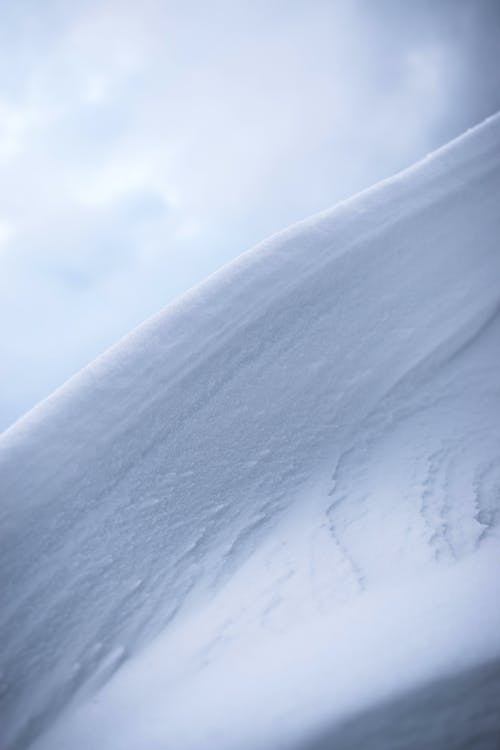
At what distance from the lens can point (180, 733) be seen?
680mm

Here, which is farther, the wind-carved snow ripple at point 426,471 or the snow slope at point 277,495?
the wind-carved snow ripple at point 426,471

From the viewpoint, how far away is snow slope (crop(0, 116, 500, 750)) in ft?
2.34

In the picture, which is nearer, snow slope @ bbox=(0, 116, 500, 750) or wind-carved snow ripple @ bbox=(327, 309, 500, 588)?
snow slope @ bbox=(0, 116, 500, 750)

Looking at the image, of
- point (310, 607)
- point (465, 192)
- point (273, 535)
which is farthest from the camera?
point (465, 192)

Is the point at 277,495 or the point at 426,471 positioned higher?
the point at 277,495

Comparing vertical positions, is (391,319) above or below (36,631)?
above

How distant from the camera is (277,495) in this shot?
1.02 m

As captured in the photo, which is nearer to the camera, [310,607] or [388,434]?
[310,607]

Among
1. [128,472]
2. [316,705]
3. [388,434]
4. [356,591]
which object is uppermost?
[128,472]

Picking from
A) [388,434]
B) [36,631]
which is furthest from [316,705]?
[388,434]

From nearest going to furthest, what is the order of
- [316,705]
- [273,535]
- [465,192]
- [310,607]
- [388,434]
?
[316,705], [310,607], [273,535], [388,434], [465,192]

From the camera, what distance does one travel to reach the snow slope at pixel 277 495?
0.71 m

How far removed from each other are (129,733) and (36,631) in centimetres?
27

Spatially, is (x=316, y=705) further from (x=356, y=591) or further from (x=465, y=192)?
(x=465, y=192)
